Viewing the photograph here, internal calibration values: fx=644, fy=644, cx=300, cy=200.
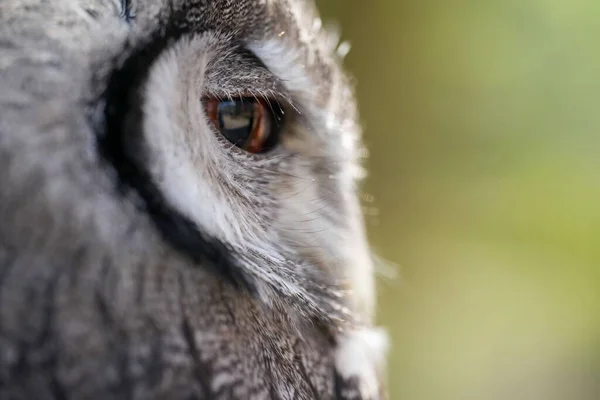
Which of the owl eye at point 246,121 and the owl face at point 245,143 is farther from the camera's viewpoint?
the owl eye at point 246,121

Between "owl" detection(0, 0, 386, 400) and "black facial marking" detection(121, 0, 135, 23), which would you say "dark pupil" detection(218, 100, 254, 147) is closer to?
"owl" detection(0, 0, 386, 400)

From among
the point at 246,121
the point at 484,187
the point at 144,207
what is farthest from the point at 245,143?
the point at 484,187

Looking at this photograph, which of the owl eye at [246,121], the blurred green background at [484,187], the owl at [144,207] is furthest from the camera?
the blurred green background at [484,187]

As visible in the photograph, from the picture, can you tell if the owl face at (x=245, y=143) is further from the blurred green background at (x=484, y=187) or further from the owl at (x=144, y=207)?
the blurred green background at (x=484, y=187)

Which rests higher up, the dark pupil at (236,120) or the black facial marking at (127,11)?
the dark pupil at (236,120)

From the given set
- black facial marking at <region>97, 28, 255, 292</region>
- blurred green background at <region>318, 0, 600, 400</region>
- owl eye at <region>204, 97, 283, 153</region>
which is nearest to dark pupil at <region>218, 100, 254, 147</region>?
owl eye at <region>204, 97, 283, 153</region>

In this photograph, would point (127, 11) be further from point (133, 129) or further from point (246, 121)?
point (246, 121)

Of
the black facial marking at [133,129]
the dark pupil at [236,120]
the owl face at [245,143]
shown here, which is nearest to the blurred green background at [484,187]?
the owl face at [245,143]

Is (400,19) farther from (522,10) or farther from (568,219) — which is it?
(568,219)

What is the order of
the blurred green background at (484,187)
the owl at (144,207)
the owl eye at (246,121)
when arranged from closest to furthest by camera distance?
the owl at (144,207) < the owl eye at (246,121) < the blurred green background at (484,187)
